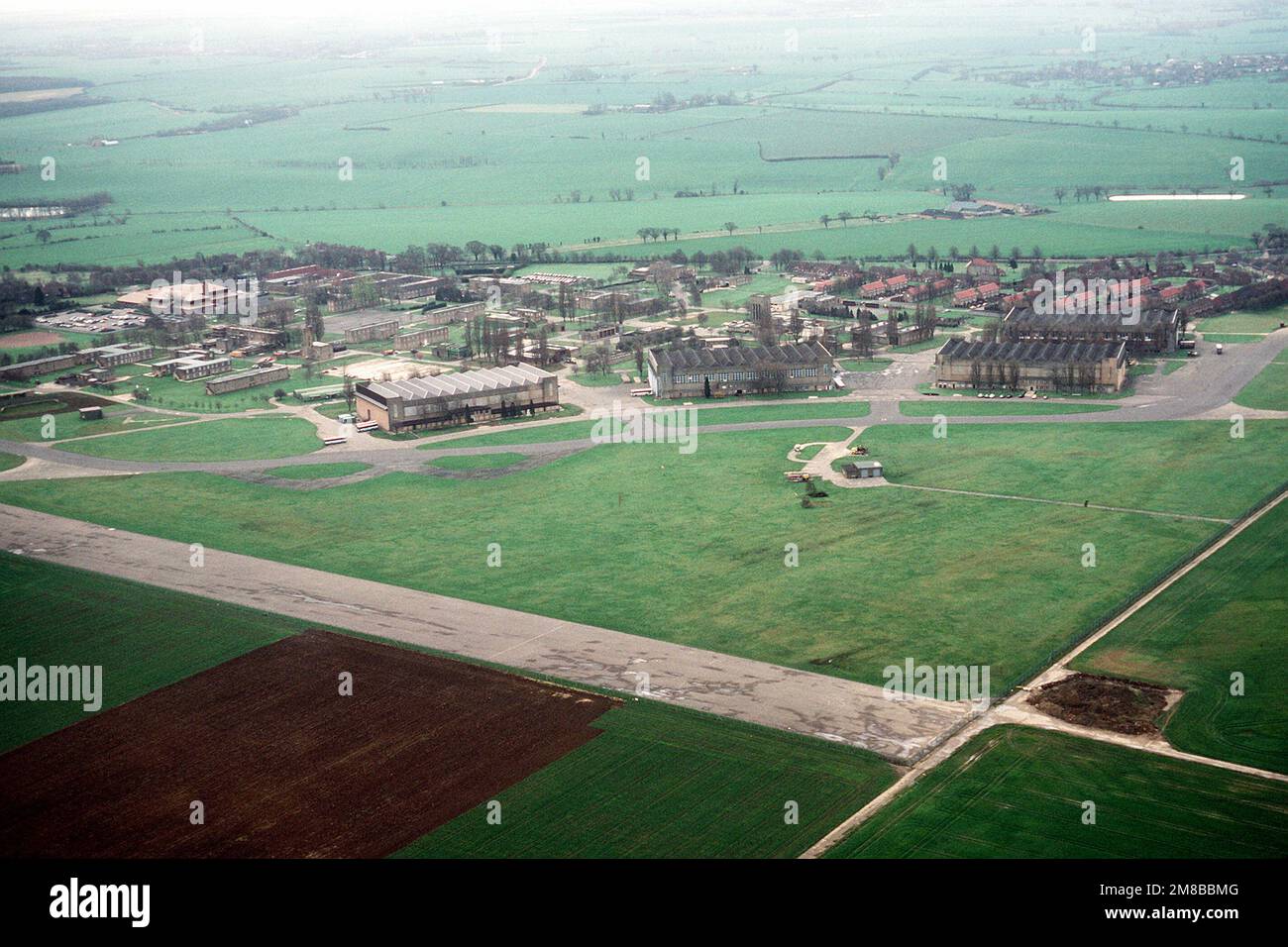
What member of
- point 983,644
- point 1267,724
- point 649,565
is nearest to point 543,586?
point 649,565

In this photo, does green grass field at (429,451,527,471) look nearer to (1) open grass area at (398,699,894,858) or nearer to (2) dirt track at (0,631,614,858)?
(2) dirt track at (0,631,614,858)

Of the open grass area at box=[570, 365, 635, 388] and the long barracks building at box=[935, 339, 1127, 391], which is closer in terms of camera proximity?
the long barracks building at box=[935, 339, 1127, 391]

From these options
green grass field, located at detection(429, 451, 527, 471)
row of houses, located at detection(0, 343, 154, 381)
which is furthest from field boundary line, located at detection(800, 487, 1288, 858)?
row of houses, located at detection(0, 343, 154, 381)

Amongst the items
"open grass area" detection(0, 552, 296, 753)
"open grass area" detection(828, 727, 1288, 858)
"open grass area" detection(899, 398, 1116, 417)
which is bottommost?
"open grass area" detection(828, 727, 1288, 858)

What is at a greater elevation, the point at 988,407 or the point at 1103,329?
the point at 1103,329

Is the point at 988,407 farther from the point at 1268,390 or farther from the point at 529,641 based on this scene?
the point at 529,641

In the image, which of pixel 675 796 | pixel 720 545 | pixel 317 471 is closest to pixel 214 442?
pixel 317 471
